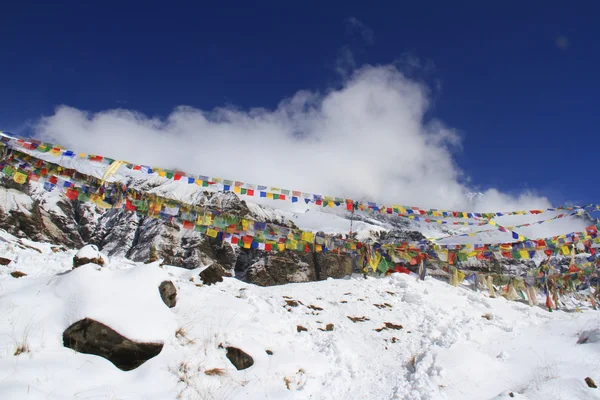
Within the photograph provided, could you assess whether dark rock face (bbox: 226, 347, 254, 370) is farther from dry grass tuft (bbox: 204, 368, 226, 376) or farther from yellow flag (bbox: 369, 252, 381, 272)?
yellow flag (bbox: 369, 252, 381, 272)

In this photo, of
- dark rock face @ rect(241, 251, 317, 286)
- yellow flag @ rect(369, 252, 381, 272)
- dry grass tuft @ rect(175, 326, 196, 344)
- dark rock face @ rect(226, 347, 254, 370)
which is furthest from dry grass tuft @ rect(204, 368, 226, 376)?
dark rock face @ rect(241, 251, 317, 286)

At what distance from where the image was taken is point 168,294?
9000 mm

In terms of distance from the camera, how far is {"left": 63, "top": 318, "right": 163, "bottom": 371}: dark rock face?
20.0ft

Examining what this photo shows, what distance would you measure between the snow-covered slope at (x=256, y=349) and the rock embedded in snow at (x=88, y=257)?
77cm

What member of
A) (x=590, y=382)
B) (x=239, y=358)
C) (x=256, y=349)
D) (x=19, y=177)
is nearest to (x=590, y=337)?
(x=590, y=382)

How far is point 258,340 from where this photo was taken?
8.57 metres

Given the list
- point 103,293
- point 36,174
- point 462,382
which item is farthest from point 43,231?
point 462,382

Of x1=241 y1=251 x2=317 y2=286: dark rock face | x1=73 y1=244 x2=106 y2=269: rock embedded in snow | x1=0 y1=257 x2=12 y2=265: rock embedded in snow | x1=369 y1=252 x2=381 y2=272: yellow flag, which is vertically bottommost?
x1=241 y1=251 x2=317 y2=286: dark rock face

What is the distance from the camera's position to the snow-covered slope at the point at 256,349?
5781 millimetres

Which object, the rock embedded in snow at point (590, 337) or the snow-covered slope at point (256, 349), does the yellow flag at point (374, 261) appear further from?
the rock embedded in snow at point (590, 337)

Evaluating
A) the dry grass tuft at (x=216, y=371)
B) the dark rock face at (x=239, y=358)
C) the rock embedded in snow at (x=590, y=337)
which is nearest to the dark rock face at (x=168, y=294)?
the dark rock face at (x=239, y=358)

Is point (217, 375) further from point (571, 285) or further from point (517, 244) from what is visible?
point (571, 285)

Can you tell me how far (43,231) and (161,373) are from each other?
72.9 metres

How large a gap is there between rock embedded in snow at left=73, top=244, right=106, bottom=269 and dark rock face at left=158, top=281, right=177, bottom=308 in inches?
86.6
